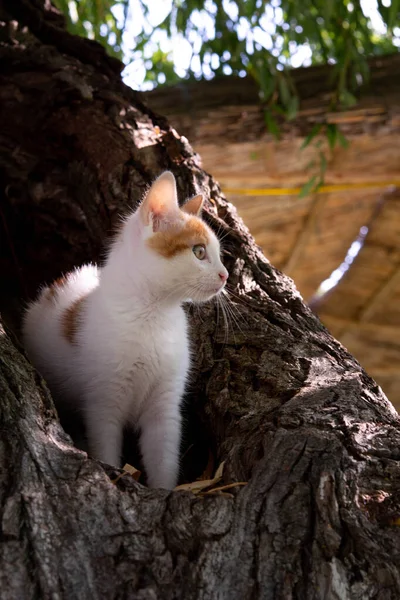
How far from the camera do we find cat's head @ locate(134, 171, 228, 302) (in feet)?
6.46

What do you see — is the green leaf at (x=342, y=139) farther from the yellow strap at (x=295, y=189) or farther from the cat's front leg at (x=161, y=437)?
the cat's front leg at (x=161, y=437)

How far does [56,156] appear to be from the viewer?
2.70 m

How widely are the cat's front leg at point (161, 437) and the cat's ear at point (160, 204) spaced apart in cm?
46

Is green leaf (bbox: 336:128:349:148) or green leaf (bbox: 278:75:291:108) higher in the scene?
green leaf (bbox: 278:75:291:108)

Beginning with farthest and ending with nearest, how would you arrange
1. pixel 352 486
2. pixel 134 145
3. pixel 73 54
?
pixel 73 54
pixel 134 145
pixel 352 486

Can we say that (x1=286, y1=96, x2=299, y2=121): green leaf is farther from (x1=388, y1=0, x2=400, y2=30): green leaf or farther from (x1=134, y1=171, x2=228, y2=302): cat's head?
(x1=134, y1=171, x2=228, y2=302): cat's head

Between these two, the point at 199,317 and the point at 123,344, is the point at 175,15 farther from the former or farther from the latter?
the point at 123,344

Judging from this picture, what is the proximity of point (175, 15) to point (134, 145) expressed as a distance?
58.0 inches

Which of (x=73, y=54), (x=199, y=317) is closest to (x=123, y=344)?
(x=199, y=317)

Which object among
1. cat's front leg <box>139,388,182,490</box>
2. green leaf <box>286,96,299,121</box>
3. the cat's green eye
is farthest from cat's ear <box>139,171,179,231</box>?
green leaf <box>286,96,299,121</box>

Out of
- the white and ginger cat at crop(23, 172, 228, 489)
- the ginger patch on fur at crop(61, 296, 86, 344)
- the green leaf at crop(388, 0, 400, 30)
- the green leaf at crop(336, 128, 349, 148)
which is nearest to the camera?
the white and ginger cat at crop(23, 172, 228, 489)

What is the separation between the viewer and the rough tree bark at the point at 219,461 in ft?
4.04

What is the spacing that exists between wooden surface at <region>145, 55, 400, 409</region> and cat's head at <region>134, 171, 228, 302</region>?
7.51ft

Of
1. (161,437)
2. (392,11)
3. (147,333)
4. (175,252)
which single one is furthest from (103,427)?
(392,11)
